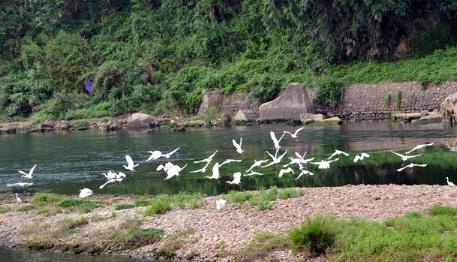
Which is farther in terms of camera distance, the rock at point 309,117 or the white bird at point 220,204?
the rock at point 309,117

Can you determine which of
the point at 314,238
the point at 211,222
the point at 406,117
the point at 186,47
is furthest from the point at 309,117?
the point at 314,238

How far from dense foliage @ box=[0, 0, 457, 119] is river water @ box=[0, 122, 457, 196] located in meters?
7.96

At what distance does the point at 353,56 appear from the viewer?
56594 mm

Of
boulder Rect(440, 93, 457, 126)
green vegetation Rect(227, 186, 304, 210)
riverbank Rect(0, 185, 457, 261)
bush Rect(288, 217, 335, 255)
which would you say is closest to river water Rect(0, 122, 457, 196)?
boulder Rect(440, 93, 457, 126)

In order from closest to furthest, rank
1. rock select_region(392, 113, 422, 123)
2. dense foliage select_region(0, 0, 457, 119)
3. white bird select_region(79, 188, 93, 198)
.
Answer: white bird select_region(79, 188, 93, 198)
rock select_region(392, 113, 422, 123)
dense foliage select_region(0, 0, 457, 119)

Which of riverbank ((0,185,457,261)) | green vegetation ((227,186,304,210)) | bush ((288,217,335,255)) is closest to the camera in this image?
bush ((288,217,335,255))

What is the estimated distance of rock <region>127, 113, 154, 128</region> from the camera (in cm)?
5823

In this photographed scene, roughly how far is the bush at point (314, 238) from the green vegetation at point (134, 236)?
401 centimetres

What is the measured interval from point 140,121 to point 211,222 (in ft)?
130

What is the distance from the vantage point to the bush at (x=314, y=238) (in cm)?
1608

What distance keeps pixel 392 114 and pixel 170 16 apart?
89.4ft

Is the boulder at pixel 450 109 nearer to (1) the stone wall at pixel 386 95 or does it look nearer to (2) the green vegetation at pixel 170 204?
(1) the stone wall at pixel 386 95

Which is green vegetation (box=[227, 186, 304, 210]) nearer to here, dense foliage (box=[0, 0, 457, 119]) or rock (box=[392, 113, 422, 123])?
rock (box=[392, 113, 422, 123])

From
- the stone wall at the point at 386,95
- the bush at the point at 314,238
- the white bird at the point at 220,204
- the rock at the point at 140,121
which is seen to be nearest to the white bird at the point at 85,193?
the white bird at the point at 220,204
